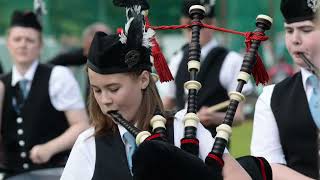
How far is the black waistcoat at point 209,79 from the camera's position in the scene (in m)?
5.30

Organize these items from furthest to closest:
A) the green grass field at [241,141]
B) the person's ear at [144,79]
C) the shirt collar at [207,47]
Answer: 1. the green grass field at [241,141]
2. the shirt collar at [207,47]
3. the person's ear at [144,79]

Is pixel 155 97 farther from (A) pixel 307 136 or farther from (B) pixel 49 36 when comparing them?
(B) pixel 49 36

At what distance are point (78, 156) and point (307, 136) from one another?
102 centimetres

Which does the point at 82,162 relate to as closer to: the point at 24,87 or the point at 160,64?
the point at 160,64

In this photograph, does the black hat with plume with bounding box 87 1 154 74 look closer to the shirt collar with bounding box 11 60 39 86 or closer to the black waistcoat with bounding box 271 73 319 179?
the black waistcoat with bounding box 271 73 319 179

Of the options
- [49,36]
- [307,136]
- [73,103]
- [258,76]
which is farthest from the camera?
[49,36]

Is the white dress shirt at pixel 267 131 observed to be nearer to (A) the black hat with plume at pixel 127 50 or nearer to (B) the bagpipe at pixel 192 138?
(B) the bagpipe at pixel 192 138

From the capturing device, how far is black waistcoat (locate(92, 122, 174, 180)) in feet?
9.03

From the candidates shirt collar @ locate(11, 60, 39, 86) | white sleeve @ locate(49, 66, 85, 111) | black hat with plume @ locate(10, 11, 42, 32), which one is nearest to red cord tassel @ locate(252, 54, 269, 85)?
white sleeve @ locate(49, 66, 85, 111)

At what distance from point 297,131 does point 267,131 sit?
12 centimetres

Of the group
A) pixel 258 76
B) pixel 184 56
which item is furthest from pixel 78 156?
pixel 184 56

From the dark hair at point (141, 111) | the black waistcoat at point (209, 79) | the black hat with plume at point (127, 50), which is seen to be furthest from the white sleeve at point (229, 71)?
the black hat with plume at point (127, 50)

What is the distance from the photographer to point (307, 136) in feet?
10.9

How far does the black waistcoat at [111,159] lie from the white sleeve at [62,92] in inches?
85.7
